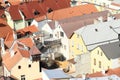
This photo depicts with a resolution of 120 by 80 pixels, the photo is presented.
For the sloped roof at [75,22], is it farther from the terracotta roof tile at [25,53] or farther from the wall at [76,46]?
the terracotta roof tile at [25,53]

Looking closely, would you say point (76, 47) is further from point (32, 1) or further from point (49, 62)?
point (32, 1)

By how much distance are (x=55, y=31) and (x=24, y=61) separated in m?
13.0

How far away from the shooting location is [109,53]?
66.9 metres

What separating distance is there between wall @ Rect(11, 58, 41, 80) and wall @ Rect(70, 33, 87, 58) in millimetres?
8761

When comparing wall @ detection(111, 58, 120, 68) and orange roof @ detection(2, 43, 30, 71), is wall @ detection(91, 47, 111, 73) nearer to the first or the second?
wall @ detection(111, 58, 120, 68)

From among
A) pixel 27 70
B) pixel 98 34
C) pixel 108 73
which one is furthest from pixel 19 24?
pixel 108 73

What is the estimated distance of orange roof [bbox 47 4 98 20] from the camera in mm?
93375

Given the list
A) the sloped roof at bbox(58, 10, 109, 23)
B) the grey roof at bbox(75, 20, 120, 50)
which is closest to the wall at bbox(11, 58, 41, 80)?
the grey roof at bbox(75, 20, 120, 50)

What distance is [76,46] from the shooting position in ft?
249

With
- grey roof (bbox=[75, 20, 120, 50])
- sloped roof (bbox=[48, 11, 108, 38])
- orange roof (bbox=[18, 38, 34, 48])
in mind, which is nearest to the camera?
grey roof (bbox=[75, 20, 120, 50])

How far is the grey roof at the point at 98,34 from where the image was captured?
72938 millimetres

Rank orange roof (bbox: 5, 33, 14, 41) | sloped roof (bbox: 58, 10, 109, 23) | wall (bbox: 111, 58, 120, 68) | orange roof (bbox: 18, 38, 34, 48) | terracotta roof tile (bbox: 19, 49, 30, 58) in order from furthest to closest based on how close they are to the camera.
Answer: sloped roof (bbox: 58, 10, 109, 23), orange roof (bbox: 5, 33, 14, 41), orange roof (bbox: 18, 38, 34, 48), terracotta roof tile (bbox: 19, 49, 30, 58), wall (bbox: 111, 58, 120, 68)

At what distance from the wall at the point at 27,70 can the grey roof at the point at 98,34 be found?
32.6 ft

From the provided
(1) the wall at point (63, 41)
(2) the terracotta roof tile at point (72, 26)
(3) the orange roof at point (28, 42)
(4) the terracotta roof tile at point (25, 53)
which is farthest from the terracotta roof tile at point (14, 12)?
(4) the terracotta roof tile at point (25, 53)
